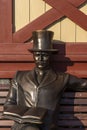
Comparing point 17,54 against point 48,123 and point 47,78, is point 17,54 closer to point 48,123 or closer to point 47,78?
point 47,78

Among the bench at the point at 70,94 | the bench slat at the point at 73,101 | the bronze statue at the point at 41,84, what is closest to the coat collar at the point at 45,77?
the bronze statue at the point at 41,84

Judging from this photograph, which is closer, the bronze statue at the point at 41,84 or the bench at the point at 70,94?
the bronze statue at the point at 41,84

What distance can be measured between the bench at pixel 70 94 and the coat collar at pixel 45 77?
29cm

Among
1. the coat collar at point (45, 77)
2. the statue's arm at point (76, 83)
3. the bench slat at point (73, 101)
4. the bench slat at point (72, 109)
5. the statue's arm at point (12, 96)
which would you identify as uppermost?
the coat collar at point (45, 77)

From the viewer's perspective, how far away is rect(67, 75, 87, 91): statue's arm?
17.3 feet

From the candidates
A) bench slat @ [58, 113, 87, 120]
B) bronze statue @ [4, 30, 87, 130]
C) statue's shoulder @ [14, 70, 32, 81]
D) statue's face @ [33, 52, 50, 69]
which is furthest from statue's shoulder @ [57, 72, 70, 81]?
bench slat @ [58, 113, 87, 120]

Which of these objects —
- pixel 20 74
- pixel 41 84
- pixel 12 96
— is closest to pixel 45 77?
pixel 41 84

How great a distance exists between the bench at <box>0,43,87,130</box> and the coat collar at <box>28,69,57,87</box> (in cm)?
29

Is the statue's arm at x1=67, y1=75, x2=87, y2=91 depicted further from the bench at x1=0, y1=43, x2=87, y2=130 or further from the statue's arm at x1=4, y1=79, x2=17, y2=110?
the statue's arm at x1=4, y1=79, x2=17, y2=110

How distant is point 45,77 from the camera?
5.16 meters

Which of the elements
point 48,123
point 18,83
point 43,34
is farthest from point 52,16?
point 48,123

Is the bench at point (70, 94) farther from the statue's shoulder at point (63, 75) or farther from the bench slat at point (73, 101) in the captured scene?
the statue's shoulder at point (63, 75)

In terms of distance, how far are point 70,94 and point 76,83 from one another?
197 mm

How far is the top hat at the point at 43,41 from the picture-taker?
16.9ft
